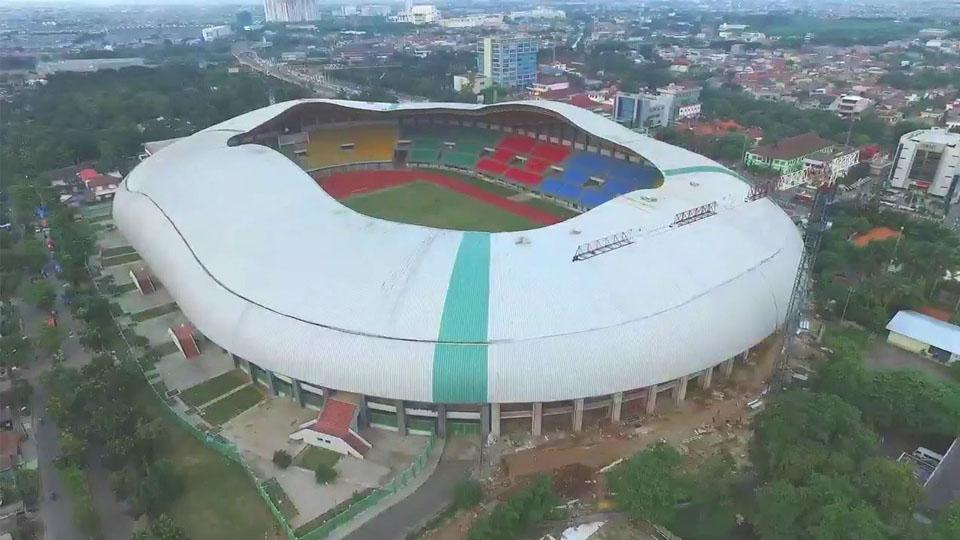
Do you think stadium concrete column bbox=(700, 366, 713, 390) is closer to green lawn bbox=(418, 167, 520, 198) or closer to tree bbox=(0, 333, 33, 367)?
green lawn bbox=(418, 167, 520, 198)

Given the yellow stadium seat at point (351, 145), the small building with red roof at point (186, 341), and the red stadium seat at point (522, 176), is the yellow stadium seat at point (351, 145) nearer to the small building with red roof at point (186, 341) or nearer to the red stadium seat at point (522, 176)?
the red stadium seat at point (522, 176)

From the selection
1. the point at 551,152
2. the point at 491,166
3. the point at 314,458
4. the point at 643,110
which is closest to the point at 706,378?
the point at 314,458

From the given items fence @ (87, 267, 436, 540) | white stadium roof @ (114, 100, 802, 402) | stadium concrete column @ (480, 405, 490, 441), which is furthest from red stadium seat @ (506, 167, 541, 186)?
fence @ (87, 267, 436, 540)

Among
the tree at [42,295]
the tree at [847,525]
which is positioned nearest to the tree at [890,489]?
the tree at [847,525]

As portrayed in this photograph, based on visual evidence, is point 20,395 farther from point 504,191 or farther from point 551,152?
point 551,152

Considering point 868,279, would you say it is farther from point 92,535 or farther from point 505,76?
point 505,76
